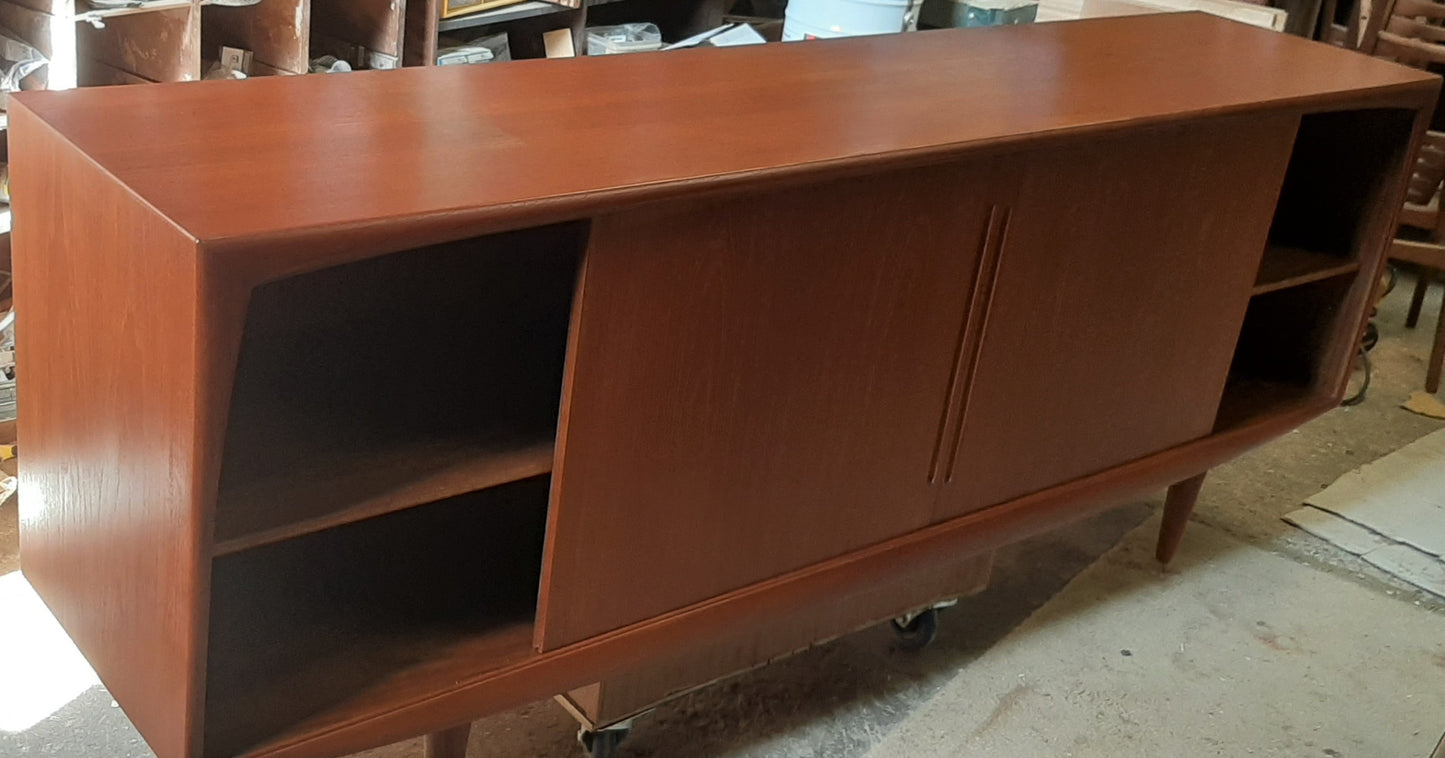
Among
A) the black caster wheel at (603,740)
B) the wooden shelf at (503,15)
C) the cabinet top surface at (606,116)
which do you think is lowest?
the black caster wheel at (603,740)

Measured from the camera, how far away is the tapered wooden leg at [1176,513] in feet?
7.27

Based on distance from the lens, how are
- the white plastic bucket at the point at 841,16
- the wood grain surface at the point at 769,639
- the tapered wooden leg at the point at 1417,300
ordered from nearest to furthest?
1. the wood grain surface at the point at 769,639
2. the white plastic bucket at the point at 841,16
3. the tapered wooden leg at the point at 1417,300

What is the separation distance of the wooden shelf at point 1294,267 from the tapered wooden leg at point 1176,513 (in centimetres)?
35

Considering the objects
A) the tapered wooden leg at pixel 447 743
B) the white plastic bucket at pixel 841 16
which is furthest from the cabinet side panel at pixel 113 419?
the white plastic bucket at pixel 841 16

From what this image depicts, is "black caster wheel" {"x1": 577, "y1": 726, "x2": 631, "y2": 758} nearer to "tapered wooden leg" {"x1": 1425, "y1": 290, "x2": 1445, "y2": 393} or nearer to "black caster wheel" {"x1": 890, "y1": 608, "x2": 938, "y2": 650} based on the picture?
"black caster wheel" {"x1": 890, "y1": 608, "x2": 938, "y2": 650}

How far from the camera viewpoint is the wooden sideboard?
1.07 meters

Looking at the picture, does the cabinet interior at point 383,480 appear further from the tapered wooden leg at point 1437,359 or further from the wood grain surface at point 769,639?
the tapered wooden leg at point 1437,359

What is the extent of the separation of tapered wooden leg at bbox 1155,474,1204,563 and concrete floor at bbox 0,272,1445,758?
11 cm

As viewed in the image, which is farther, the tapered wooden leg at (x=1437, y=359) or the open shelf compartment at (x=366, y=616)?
the tapered wooden leg at (x=1437, y=359)

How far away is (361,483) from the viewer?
1187 millimetres

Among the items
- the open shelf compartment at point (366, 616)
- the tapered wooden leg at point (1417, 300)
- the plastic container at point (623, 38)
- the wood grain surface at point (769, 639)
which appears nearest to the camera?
the open shelf compartment at point (366, 616)

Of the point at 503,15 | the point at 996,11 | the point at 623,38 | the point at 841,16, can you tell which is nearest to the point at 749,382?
the point at 503,15

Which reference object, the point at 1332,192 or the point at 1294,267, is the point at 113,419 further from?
the point at 1332,192

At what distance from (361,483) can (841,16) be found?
85.9 inches
